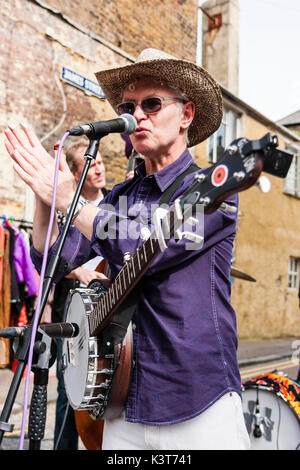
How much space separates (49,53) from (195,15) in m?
5.94

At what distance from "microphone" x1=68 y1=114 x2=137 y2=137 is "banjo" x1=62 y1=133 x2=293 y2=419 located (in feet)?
1.05

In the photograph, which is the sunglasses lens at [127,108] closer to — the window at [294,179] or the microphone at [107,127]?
the microphone at [107,127]

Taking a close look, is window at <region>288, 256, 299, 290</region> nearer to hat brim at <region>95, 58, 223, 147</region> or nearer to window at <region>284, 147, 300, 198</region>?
window at <region>284, 147, 300, 198</region>

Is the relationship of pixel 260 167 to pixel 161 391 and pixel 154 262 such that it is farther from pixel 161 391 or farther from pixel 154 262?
pixel 161 391

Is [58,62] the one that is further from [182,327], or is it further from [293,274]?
[293,274]

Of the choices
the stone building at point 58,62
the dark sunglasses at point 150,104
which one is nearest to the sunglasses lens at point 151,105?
the dark sunglasses at point 150,104

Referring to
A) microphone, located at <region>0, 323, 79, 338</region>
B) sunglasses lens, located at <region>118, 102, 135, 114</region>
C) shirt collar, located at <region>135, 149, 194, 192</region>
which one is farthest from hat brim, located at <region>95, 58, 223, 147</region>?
microphone, located at <region>0, 323, 79, 338</region>

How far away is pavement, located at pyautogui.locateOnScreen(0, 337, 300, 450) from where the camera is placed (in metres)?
3.84

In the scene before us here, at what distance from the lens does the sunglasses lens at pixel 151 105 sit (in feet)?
5.85

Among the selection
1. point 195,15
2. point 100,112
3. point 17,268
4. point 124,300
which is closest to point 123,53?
point 100,112

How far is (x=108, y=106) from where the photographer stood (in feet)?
28.2

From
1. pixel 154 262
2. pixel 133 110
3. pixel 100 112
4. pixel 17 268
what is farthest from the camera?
pixel 100 112

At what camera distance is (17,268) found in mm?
5902

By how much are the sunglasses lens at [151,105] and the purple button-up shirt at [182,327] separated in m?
0.45
